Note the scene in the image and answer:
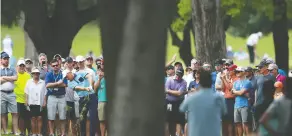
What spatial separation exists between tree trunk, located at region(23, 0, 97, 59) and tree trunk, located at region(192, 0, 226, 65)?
13.4ft

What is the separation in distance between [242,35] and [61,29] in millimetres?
47126

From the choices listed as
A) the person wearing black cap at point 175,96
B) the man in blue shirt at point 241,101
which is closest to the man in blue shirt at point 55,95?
the person wearing black cap at point 175,96

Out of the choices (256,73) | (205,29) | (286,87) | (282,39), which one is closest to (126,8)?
(286,87)

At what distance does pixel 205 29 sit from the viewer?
A: 31.8 meters

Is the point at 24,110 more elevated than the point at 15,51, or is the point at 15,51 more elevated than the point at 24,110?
the point at 15,51

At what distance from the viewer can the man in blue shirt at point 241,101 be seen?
23.2 meters

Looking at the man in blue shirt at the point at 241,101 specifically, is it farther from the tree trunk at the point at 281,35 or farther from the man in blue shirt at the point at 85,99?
the tree trunk at the point at 281,35

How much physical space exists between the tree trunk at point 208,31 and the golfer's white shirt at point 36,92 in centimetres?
768

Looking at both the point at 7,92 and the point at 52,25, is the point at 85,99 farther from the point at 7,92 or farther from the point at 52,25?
the point at 52,25

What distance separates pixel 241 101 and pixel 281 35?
16330mm

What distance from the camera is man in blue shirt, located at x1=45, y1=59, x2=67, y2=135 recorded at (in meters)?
24.3

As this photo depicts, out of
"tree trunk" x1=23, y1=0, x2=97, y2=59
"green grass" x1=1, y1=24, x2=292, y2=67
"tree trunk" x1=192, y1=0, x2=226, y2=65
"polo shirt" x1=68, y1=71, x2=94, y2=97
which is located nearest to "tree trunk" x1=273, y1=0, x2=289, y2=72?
"tree trunk" x1=192, y1=0, x2=226, y2=65

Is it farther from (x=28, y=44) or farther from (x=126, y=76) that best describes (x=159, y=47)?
(x=28, y=44)

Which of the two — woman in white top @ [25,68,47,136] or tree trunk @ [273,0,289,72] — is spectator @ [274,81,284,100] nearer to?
woman in white top @ [25,68,47,136]
